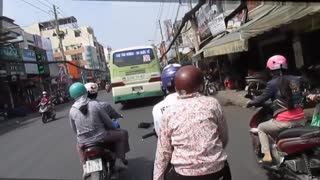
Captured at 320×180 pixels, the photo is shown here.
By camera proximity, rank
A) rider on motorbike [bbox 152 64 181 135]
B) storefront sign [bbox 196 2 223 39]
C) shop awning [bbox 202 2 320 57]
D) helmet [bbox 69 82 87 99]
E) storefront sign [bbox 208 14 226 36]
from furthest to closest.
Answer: storefront sign [bbox 196 2 223 39], storefront sign [bbox 208 14 226 36], shop awning [bbox 202 2 320 57], helmet [bbox 69 82 87 99], rider on motorbike [bbox 152 64 181 135]

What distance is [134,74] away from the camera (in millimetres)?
20359

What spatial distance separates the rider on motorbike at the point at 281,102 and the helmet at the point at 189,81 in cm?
250

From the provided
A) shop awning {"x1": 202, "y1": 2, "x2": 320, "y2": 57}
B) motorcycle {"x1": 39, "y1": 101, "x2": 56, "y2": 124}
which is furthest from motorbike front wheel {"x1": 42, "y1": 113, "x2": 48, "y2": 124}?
shop awning {"x1": 202, "y1": 2, "x2": 320, "y2": 57}

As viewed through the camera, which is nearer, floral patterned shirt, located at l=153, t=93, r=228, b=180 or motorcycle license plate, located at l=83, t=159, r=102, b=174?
floral patterned shirt, located at l=153, t=93, r=228, b=180

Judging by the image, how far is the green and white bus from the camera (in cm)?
2002

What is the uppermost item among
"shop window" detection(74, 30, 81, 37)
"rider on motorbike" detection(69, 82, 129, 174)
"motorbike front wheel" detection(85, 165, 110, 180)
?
"shop window" detection(74, 30, 81, 37)

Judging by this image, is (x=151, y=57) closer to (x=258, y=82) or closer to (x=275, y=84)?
(x=258, y=82)

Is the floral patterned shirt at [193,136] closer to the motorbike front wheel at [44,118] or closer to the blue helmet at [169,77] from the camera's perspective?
the blue helmet at [169,77]

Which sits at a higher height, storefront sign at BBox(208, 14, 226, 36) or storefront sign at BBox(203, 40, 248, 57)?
storefront sign at BBox(208, 14, 226, 36)

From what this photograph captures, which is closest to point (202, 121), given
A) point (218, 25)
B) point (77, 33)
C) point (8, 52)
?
point (218, 25)

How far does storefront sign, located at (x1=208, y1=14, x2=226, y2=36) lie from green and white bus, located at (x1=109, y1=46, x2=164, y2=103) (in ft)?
19.1

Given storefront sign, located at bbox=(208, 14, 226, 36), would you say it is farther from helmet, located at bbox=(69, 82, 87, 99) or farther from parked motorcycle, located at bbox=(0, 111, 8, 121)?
helmet, located at bbox=(69, 82, 87, 99)

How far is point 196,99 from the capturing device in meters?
3.46

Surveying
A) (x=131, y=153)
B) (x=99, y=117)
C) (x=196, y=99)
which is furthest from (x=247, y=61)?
(x=196, y=99)
